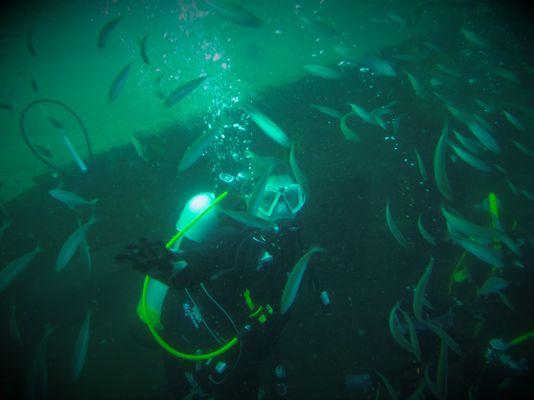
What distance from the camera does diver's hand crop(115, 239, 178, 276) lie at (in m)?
2.07

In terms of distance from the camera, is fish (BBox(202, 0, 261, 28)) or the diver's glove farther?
the diver's glove

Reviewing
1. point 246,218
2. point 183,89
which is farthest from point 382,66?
point 246,218

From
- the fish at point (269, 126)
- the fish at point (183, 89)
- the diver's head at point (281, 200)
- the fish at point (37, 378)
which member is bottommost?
the fish at point (37, 378)

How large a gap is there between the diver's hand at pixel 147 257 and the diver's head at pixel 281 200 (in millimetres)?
1587

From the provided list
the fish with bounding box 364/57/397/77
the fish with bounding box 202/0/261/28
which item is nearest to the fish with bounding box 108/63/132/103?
the fish with bounding box 202/0/261/28

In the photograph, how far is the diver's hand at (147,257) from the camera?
207 centimetres

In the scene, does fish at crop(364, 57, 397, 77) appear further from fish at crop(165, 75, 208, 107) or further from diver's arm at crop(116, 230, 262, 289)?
diver's arm at crop(116, 230, 262, 289)

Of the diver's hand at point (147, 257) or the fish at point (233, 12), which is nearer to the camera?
the fish at point (233, 12)

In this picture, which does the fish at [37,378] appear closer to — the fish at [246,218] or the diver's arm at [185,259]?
the diver's arm at [185,259]

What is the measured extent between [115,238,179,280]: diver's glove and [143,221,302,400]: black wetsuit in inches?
15.1

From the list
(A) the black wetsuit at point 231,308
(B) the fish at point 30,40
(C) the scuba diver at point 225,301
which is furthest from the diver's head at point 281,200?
(B) the fish at point 30,40

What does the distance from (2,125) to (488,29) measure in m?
21.7

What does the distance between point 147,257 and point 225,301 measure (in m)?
1.24

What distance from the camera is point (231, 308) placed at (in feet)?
10.1
